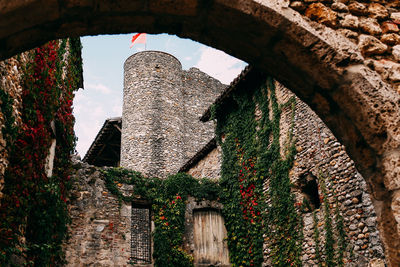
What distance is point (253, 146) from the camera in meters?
9.55

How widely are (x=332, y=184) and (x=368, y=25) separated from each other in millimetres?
4940

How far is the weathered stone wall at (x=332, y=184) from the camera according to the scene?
610cm

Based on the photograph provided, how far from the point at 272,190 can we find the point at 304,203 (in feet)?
3.51

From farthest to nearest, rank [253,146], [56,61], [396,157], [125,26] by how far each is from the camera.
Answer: [253,146] < [56,61] < [125,26] < [396,157]

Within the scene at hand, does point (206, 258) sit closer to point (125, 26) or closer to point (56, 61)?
point (56, 61)

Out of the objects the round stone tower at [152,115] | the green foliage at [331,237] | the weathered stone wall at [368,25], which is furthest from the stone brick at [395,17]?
the round stone tower at [152,115]

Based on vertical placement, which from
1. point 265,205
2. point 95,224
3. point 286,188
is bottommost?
point 95,224

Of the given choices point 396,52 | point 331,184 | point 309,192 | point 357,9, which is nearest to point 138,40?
point 309,192

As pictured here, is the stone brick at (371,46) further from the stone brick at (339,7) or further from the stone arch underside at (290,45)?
the stone brick at (339,7)

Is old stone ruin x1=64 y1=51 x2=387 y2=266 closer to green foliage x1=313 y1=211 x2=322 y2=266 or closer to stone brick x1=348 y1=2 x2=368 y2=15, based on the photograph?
green foliage x1=313 y1=211 x2=322 y2=266

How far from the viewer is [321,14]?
99.1 inches

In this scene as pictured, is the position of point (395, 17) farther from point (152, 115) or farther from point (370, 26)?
point (152, 115)

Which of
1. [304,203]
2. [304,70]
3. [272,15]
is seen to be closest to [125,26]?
[272,15]

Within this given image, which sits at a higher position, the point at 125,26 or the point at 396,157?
the point at 125,26
